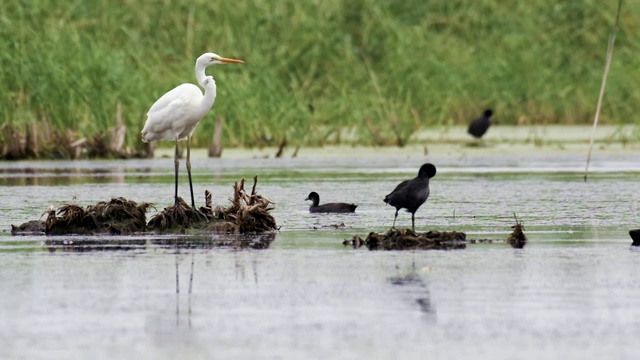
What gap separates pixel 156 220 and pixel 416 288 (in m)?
3.88

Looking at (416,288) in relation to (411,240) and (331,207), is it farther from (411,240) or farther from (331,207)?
(331,207)

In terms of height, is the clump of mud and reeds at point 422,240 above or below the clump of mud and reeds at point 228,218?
below

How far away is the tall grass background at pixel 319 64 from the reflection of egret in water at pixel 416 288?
1359 cm

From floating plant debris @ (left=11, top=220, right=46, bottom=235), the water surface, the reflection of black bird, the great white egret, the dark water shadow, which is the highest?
the reflection of black bird

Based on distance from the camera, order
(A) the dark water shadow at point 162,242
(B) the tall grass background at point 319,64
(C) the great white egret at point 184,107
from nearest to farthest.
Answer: (A) the dark water shadow at point 162,242 < (C) the great white egret at point 184,107 < (B) the tall grass background at point 319,64

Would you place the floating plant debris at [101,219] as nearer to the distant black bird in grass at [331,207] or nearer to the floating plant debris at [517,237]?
the distant black bird in grass at [331,207]

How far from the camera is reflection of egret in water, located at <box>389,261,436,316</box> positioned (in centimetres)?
820

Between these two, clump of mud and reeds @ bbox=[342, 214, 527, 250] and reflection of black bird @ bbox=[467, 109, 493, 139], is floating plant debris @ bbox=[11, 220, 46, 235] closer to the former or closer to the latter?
clump of mud and reeds @ bbox=[342, 214, 527, 250]

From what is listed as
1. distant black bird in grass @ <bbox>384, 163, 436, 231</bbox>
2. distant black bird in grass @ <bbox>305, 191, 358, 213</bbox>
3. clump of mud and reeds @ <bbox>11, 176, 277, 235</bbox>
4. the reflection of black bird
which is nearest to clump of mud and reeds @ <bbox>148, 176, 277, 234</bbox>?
clump of mud and reeds @ <bbox>11, 176, 277, 235</bbox>

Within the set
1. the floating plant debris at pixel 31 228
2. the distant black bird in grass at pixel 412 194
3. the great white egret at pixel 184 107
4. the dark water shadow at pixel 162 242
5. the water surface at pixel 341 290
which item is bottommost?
the water surface at pixel 341 290

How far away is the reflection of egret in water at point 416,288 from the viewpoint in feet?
26.9

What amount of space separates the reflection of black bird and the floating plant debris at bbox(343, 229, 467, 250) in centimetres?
1565

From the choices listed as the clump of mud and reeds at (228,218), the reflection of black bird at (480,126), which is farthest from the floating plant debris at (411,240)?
the reflection of black bird at (480,126)

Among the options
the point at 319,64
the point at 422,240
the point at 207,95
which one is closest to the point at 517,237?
the point at 422,240
